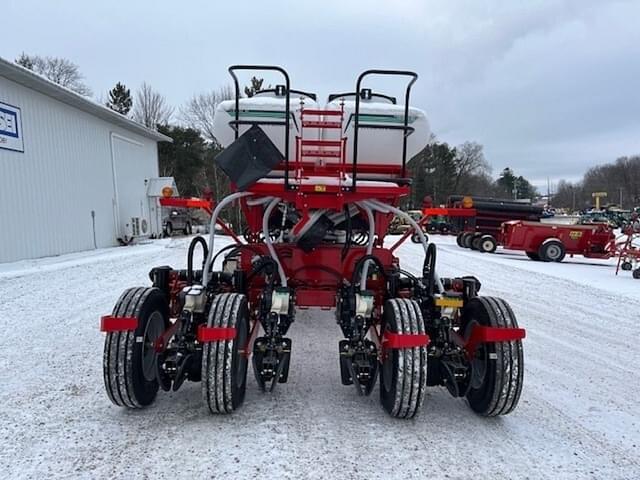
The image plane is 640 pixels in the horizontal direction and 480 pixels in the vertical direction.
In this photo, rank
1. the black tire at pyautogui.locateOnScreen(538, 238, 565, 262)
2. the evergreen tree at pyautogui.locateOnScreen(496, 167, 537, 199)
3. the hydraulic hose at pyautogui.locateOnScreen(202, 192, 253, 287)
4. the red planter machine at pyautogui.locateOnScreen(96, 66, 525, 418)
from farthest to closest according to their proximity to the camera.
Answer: the evergreen tree at pyautogui.locateOnScreen(496, 167, 537, 199) → the black tire at pyautogui.locateOnScreen(538, 238, 565, 262) → the hydraulic hose at pyautogui.locateOnScreen(202, 192, 253, 287) → the red planter machine at pyautogui.locateOnScreen(96, 66, 525, 418)

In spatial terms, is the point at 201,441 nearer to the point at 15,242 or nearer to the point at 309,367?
the point at 309,367

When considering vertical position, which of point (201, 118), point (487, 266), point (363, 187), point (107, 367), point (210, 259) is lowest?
point (487, 266)

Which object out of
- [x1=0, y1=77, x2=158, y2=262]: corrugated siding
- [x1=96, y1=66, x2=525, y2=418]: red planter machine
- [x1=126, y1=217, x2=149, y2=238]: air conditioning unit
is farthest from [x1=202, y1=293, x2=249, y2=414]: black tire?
[x1=126, y1=217, x2=149, y2=238]: air conditioning unit

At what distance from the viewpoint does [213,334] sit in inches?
124

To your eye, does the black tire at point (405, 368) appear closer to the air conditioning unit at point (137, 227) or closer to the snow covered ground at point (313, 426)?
the snow covered ground at point (313, 426)

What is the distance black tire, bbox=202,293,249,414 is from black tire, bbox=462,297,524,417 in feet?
5.51

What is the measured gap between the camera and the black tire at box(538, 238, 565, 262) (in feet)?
53.1

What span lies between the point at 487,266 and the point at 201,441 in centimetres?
1205

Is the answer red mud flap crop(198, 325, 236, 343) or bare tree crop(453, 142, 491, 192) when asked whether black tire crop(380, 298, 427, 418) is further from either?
bare tree crop(453, 142, 491, 192)

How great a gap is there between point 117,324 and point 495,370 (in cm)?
258

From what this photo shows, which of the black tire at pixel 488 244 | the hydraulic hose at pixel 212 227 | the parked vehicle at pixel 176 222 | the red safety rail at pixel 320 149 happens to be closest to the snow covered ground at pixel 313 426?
the hydraulic hose at pixel 212 227

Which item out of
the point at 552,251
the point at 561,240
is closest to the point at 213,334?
the point at 552,251

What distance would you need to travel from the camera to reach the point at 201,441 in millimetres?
2998

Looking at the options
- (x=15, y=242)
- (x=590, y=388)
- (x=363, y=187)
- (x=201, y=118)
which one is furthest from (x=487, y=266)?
(x=201, y=118)
